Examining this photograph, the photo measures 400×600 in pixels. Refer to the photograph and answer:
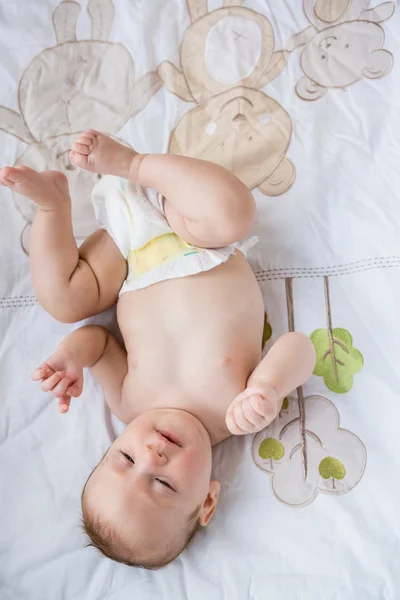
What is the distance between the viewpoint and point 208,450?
988 millimetres

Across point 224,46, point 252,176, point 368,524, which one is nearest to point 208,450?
point 368,524

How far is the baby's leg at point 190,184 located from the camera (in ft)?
3.11

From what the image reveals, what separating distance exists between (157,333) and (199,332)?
7 centimetres

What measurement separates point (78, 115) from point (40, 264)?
0.36 m

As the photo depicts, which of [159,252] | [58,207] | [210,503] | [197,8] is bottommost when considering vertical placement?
[210,503]

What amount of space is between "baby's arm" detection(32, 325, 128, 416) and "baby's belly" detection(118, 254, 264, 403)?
0.20ft

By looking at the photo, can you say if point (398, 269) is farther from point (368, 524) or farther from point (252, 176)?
point (368, 524)

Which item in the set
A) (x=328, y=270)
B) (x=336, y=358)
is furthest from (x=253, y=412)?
(x=328, y=270)

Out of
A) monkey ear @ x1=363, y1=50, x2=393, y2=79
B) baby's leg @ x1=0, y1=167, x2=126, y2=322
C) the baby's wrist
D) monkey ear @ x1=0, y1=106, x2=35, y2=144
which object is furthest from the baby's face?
monkey ear @ x1=363, y1=50, x2=393, y2=79

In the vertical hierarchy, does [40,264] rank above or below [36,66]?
below

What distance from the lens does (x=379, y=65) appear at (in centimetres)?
117

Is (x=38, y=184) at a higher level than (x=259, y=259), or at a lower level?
higher

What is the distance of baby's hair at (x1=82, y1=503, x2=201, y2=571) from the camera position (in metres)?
0.90

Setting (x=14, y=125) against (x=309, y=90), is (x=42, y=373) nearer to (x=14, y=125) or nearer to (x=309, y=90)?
(x=14, y=125)
